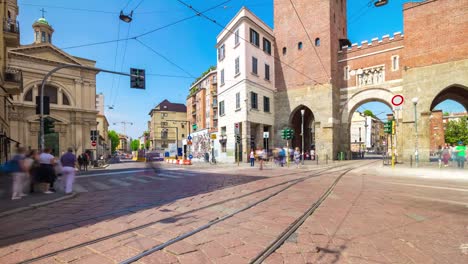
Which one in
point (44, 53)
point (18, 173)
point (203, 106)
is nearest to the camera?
point (18, 173)

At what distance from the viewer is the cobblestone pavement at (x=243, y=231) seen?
3.07 meters

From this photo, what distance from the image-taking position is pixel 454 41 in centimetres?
2011

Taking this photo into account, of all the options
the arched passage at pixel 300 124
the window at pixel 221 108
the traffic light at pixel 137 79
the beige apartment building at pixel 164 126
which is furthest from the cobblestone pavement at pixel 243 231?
the beige apartment building at pixel 164 126

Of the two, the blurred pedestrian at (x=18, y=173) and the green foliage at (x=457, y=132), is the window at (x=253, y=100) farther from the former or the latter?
the green foliage at (x=457, y=132)

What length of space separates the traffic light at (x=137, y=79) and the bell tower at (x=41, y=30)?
1484 inches

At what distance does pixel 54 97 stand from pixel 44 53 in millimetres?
6156

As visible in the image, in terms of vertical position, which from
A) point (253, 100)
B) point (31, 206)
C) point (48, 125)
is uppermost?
point (253, 100)

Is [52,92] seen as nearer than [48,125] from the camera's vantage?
No

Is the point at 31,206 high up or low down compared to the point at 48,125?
down

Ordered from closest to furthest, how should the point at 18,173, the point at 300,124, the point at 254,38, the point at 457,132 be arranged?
the point at 18,173
the point at 254,38
the point at 300,124
the point at 457,132

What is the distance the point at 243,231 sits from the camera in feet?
12.9

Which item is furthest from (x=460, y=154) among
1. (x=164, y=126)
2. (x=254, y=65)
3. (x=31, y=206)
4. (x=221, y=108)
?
(x=164, y=126)

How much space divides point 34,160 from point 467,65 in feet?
97.2

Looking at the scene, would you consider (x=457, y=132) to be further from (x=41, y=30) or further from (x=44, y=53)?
(x=41, y=30)
